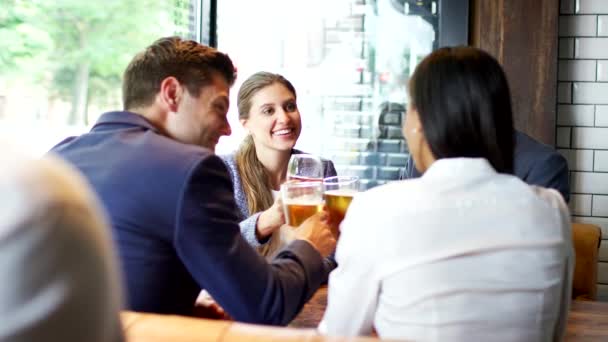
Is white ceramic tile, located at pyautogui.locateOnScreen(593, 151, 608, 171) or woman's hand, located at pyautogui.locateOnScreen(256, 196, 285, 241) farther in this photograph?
white ceramic tile, located at pyautogui.locateOnScreen(593, 151, 608, 171)

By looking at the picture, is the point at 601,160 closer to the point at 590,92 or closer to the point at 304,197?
the point at 590,92

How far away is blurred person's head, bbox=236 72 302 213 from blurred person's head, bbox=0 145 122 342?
2173 millimetres

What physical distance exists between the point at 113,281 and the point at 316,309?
1298 millimetres

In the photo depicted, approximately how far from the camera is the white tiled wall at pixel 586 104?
3320 millimetres

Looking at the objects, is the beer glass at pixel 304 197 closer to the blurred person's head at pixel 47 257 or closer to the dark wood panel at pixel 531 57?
the blurred person's head at pixel 47 257

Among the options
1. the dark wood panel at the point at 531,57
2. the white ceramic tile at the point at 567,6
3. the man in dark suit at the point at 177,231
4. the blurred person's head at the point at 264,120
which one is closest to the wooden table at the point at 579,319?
the man in dark suit at the point at 177,231

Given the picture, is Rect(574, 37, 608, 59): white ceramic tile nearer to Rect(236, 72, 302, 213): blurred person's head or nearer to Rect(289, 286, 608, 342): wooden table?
Rect(236, 72, 302, 213): blurred person's head

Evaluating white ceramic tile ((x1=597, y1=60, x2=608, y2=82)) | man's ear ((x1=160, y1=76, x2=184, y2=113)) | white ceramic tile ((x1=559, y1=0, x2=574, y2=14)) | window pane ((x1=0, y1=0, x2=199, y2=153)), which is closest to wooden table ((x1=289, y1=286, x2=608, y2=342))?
man's ear ((x1=160, y1=76, x2=184, y2=113))

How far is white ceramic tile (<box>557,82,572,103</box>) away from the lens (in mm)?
3350

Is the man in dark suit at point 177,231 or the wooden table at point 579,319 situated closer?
the man in dark suit at point 177,231

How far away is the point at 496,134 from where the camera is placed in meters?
1.39

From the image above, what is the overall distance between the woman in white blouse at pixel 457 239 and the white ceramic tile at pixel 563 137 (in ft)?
6.85

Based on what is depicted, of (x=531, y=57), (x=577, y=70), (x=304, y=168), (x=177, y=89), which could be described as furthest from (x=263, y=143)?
(x=577, y=70)

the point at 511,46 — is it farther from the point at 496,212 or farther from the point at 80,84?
the point at 496,212
